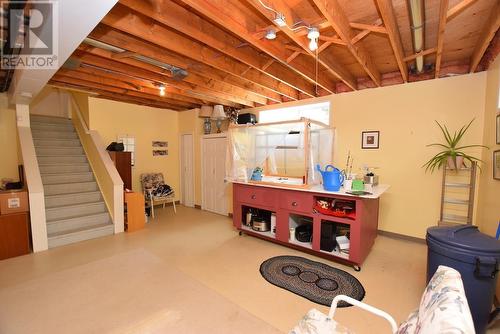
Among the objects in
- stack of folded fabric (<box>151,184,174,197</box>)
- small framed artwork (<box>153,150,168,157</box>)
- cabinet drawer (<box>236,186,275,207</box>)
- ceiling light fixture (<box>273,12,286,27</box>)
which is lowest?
stack of folded fabric (<box>151,184,174,197</box>)

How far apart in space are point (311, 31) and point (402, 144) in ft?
8.12

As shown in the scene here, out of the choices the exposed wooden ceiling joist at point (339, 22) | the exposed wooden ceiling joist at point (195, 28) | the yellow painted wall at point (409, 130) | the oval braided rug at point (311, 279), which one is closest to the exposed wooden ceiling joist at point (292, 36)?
the exposed wooden ceiling joist at point (339, 22)

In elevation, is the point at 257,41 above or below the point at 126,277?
above

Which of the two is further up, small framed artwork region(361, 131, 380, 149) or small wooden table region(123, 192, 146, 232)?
small framed artwork region(361, 131, 380, 149)

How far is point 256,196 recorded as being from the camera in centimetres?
346

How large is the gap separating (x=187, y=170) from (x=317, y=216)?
3.98 metres

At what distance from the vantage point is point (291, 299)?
2137mm

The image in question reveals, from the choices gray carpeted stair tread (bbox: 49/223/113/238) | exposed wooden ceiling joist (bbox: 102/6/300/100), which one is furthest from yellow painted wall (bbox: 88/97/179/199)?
exposed wooden ceiling joist (bbox: 102/6/300/100)

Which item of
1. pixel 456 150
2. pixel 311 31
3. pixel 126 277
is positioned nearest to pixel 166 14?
pixel 311 31

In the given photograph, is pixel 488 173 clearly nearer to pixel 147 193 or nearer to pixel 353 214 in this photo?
pixel 353 214

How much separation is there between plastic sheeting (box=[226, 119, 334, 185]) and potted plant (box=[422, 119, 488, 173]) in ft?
4.59

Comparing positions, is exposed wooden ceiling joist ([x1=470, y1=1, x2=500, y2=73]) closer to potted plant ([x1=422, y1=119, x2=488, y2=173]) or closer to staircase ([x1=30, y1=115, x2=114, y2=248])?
potted plant ([x1=422, y1=119, x2=488, y2=173])

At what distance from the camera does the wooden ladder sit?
9.62 ft

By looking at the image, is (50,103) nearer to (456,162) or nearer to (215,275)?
(215,275)
